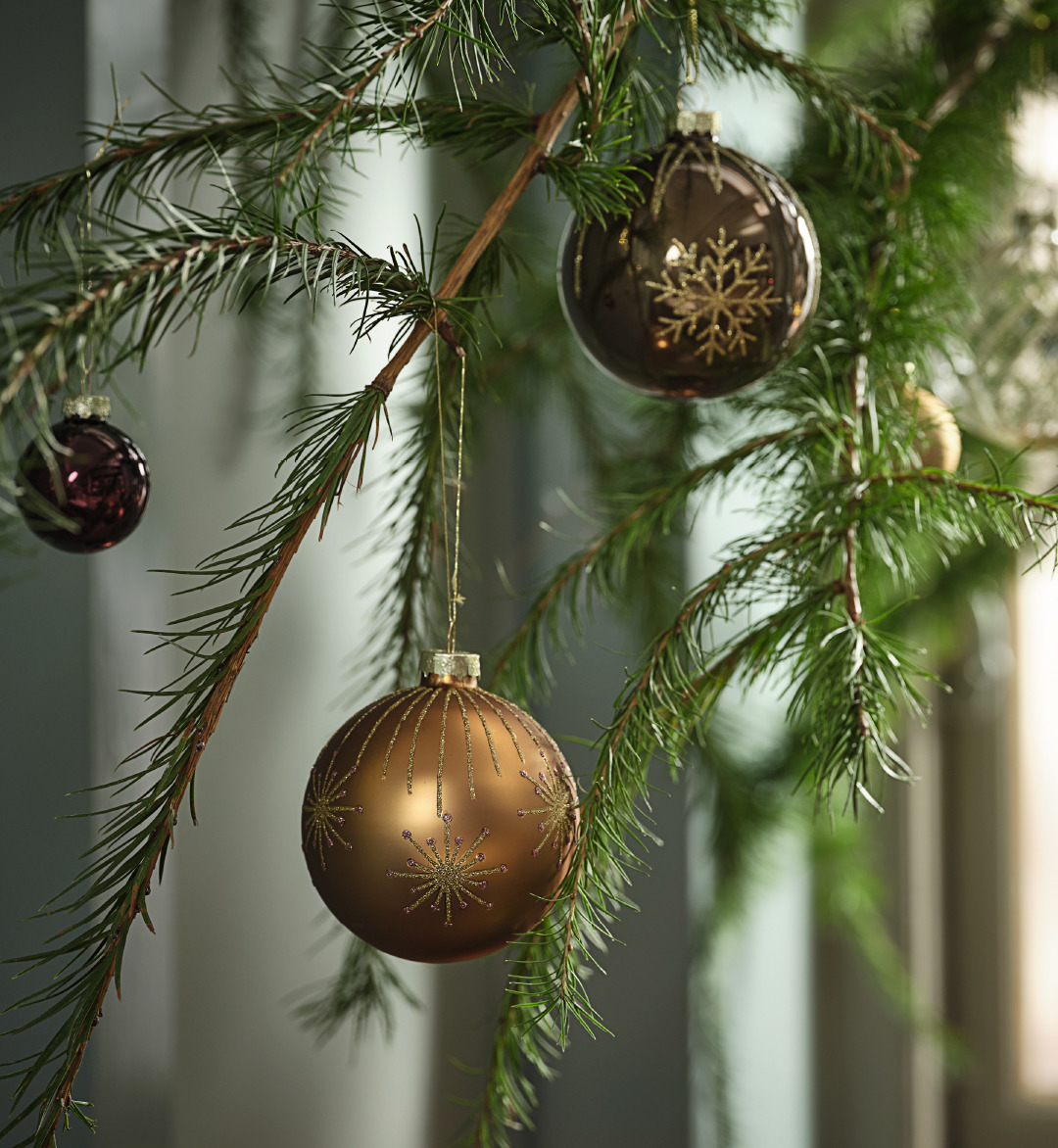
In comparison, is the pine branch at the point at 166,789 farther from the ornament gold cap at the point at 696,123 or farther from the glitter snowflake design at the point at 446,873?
the ornament gold cap at the point at 696,123

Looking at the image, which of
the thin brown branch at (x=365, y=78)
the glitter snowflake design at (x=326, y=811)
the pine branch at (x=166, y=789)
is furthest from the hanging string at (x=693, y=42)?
the glitter snowflake design at (x=326, y=811)

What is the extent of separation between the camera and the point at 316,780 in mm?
440

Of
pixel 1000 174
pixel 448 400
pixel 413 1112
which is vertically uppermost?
pixel 1000 174

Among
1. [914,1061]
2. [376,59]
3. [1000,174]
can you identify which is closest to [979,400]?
[1000,174]

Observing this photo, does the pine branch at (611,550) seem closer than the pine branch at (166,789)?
No

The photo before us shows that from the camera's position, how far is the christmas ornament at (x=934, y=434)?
1.92 feet

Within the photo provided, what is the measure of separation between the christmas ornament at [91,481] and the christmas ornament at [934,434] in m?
0.37

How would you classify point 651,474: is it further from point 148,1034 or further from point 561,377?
point 148,1034

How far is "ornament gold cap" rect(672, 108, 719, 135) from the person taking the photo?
1.65 feet

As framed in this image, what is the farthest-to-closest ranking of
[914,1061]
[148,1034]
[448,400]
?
1. [914,1061]
2. [148,1034]
3. [448,400]

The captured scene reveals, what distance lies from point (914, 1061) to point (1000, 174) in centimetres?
105

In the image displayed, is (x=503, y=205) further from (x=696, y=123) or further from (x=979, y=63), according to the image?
(x=979, y=63)

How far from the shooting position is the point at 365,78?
0.41 meters

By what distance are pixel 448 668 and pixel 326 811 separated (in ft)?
0.23
